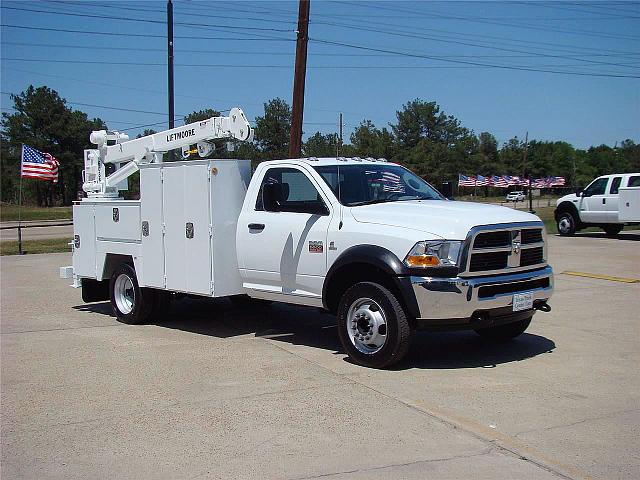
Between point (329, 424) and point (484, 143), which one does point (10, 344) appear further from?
point (484, 143)

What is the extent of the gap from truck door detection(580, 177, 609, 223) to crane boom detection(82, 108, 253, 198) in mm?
17224

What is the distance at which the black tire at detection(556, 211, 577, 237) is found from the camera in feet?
80.8

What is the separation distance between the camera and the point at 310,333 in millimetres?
9195

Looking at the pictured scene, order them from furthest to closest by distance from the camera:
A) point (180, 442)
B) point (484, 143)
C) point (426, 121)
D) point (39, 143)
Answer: point (484, 143) → point (426, 121) → point (39, 143) → point (180, 442)

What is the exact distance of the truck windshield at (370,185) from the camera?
7.87 m

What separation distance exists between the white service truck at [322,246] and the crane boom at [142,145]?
3 cm

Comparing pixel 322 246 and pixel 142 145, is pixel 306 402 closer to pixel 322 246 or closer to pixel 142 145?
pixel 322 246

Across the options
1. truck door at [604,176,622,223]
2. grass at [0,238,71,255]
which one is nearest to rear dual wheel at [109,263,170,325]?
grass at [0,238,71,255]

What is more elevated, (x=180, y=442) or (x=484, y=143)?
(x=484, y=143)

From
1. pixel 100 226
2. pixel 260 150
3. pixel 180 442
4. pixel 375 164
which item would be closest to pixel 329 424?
pixel 180 442

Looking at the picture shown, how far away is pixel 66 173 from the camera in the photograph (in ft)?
A: 227

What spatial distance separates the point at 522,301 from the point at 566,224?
18.9 metres

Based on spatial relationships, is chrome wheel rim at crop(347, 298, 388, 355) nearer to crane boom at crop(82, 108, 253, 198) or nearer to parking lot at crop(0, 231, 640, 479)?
parking lot at crop(0, 231, 640, 479)

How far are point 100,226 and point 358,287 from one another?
4.84 metres
